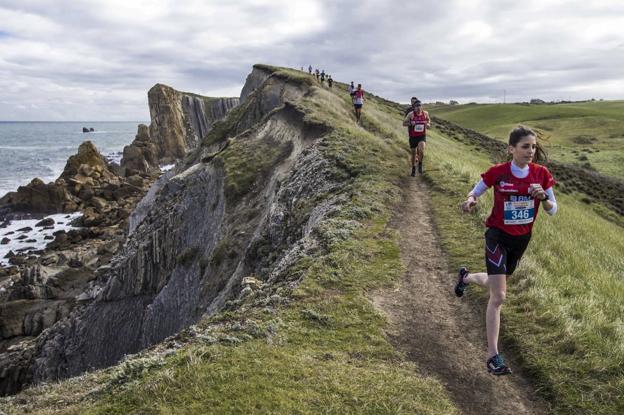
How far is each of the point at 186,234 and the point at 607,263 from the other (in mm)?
21239

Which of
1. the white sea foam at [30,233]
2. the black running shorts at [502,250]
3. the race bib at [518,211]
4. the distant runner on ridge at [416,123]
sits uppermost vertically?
the distant runner on ridge at [416,123]

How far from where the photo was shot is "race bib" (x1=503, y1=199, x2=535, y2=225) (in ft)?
24.4

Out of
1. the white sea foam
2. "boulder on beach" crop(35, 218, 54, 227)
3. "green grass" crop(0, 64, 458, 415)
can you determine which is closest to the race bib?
"green grass" crop(0, 64, 458, 415)

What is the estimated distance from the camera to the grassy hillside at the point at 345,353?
249 inches

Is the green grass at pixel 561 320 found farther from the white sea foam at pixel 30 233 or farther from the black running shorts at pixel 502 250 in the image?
the white sea foam at pixel 30 233

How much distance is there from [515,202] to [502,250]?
811 millimetres

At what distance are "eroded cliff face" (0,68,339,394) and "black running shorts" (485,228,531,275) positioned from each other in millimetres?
8867

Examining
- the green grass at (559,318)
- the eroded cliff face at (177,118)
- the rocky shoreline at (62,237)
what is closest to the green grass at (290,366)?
the green grass at (559,318)

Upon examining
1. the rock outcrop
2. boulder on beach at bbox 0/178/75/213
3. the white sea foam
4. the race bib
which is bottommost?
the white sea foam

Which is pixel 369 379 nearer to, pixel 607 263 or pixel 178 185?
pixel 607 263

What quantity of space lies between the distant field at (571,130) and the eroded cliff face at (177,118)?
71.7m

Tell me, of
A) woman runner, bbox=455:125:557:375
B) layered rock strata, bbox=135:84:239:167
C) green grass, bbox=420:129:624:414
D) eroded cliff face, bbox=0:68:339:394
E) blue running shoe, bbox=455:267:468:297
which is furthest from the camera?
layered rock strata, bbox=135:84:239:167

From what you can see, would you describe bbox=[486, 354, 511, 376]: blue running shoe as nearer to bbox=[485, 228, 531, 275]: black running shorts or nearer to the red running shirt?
bbox=[485, 228, 531, 275]: black running shorts

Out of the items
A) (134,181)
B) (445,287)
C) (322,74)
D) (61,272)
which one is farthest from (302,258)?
(134,181)
